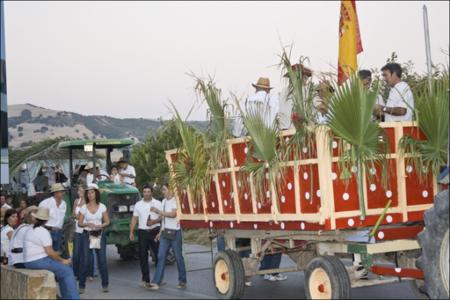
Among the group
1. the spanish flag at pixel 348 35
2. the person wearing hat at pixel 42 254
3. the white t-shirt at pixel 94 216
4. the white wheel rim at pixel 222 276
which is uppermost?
the spanish flag at pixel 348 35

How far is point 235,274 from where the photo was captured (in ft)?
34.5

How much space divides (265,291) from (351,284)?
3001 millimetres

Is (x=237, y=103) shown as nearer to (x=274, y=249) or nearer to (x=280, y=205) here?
(x=280, y=205)

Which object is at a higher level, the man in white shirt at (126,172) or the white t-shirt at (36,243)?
the man in white shirt at (126,172)

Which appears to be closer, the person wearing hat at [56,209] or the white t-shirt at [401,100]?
the white t-shirt at [401,100]

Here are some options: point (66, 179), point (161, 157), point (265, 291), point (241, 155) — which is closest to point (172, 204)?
point (265, 291)

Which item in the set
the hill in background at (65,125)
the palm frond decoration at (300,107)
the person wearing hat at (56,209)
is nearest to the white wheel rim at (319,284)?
the palm frond decoration at (300,107)

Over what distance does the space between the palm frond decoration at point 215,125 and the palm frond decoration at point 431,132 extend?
2.63m

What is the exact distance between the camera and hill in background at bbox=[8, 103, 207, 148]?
106250mm

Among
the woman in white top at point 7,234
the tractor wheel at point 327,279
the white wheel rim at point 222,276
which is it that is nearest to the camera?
the tractor wheel at point 327,279

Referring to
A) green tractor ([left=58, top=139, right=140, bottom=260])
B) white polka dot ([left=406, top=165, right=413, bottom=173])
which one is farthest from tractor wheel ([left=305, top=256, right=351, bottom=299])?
green tractor ([left=58, top=139, right=140, bottom=260])

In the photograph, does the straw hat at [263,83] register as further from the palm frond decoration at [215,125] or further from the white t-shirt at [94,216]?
the white t-shirt at [94,216]

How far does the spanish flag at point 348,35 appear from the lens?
10383mm

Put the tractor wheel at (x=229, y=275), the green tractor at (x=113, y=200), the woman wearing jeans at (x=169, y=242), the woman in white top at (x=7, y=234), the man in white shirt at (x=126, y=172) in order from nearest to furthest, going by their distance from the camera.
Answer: the tractor wheel at (x=229, y=275)
the woman in white top at (x=7, y=234)
the woman wearing jeans at (x=169, y=242)
the green tractor at (x=113, y=200)
the man in white shirt at (x=126, y=172)
